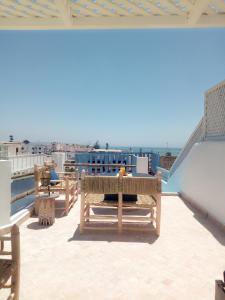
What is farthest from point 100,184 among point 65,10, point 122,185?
point 65,10

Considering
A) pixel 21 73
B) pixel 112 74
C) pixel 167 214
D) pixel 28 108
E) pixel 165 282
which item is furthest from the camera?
pixel 28 108

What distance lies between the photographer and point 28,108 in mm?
24125

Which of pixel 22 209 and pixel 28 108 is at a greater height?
pixel 28 108

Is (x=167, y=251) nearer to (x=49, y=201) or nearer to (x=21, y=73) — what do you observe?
(x=49, y=201)

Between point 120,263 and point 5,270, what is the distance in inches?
60.8

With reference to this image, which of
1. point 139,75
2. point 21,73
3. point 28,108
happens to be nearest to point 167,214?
point 139,75

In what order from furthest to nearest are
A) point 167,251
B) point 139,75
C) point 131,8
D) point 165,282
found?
point 139,75 < point 167,251 < point 131,8 < point 165,282

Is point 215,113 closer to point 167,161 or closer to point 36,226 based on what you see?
point 36,226

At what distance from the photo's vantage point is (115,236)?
3.75 metres

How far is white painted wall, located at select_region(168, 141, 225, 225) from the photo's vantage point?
4.29 m

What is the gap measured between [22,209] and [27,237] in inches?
48.7

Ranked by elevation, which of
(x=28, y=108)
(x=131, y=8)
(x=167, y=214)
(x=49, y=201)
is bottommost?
(x=167, y=214)

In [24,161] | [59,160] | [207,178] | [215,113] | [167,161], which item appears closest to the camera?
[207,178]

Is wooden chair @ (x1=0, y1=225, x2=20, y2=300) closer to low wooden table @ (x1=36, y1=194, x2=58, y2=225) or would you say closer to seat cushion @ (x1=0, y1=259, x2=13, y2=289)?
seat cushion @ (x1=0, y1=259, x2=13, y2=289)
